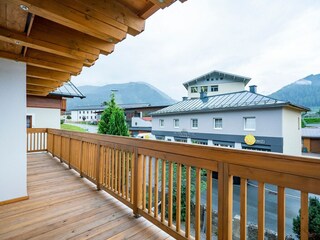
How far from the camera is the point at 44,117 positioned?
8.37 meters

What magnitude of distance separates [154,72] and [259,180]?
31125 millimetres

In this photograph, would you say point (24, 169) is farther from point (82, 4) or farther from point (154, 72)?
point (154, 72)

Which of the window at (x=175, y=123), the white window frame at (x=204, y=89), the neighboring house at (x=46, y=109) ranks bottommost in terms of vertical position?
the window at (x=175, y=123)

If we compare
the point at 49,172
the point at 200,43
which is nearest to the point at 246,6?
the point at 200,43

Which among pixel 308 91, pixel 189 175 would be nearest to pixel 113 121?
pixel 308 91

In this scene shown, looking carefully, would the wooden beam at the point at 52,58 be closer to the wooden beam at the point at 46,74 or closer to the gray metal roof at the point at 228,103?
the wooden beam at the point at 46,74

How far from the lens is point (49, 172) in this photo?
411 centimetres

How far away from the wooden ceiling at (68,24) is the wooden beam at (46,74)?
82cm

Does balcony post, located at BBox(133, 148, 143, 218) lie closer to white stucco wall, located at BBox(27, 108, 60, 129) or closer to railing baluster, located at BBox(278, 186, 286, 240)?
railing baluster, located at BBox(278, 186, 286, 240)

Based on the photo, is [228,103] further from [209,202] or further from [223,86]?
[209,202]

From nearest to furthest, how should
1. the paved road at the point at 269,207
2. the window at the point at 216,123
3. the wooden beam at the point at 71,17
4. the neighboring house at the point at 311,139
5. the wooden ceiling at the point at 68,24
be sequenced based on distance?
the wooden beam at the point at 71,17
the wooden ceiling at the point at 68,24
the paved road at the point at 269,207
the neighboring house at the point at 311,139
the window at the point at 216,123

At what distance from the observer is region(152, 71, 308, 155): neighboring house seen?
10.4m

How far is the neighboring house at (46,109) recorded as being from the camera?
790 cm

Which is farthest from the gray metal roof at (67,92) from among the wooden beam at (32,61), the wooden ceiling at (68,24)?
the wooden ceiling at (68,24)
